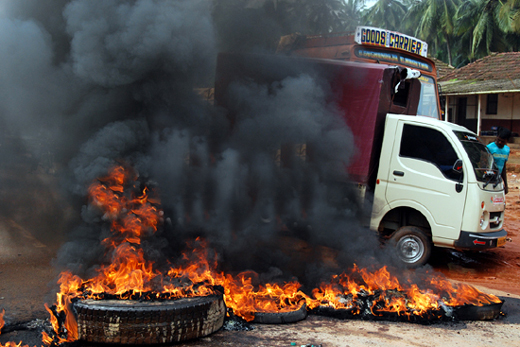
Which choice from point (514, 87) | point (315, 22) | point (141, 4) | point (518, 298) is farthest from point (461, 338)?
point (514, 87)

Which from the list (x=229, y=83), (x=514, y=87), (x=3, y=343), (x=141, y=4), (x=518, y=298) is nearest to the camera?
(x=3, y=343)

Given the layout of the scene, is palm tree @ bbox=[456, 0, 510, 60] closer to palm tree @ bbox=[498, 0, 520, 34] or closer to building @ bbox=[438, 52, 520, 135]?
palm tree @ bbox=[498, 0, 520, 34]

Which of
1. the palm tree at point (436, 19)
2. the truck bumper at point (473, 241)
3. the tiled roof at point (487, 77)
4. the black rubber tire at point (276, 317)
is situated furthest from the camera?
the palm tree at point (436, 19)

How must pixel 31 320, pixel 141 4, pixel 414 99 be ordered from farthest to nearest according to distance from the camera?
pixel 414 99
pixel 141 4
pixel 31 320

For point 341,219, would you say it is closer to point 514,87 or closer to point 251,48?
point 251,48

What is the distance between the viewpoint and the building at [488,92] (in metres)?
18.5

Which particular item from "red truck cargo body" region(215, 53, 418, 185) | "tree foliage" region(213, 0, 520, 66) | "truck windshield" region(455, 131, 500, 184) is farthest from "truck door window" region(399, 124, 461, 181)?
"tree foliage" region(213, 0, 520, 66)

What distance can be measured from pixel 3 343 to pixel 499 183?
6.43 metres

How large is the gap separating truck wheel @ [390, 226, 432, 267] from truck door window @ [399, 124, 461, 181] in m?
0.96

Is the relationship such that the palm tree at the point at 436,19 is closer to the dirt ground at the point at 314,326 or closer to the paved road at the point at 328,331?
the dirt ground at the point at 314,326

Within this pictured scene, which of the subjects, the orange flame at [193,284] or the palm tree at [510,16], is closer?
the orange flame at [193,284]

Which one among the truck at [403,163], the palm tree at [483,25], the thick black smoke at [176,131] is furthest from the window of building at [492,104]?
the thick black smoke at [176,131]

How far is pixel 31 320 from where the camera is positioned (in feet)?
13.2

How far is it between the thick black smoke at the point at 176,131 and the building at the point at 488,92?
1492 centimetres
